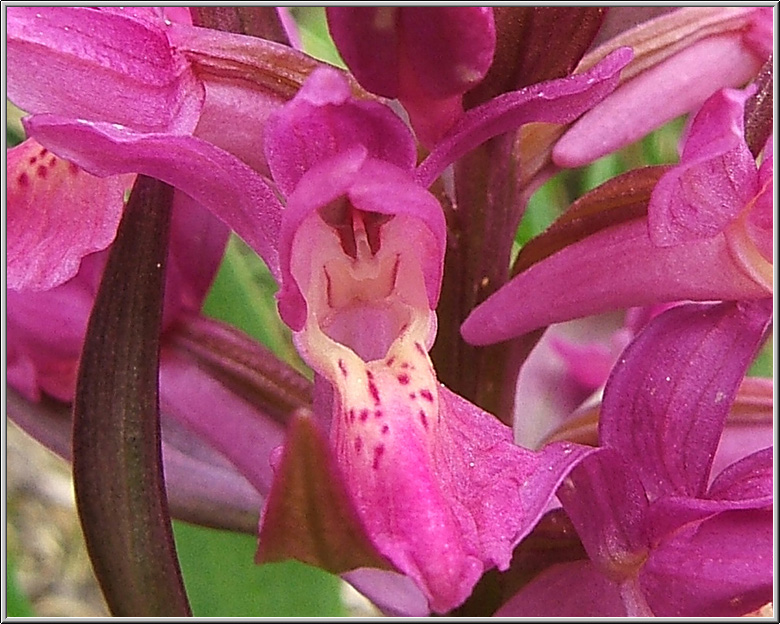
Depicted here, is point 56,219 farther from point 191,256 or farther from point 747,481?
point 747,481

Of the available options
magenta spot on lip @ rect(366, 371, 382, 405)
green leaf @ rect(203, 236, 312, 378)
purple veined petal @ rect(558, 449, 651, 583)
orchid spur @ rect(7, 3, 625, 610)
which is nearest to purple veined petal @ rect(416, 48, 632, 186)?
orchid spur @ rect(7, 3, 625, 610)

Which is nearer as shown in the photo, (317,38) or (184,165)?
(184,165)

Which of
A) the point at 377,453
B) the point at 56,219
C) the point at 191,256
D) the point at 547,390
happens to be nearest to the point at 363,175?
the point at 377,453

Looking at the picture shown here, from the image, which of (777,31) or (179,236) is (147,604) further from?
(777,31)

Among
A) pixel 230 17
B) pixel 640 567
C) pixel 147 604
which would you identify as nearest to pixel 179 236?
pixel 230 17

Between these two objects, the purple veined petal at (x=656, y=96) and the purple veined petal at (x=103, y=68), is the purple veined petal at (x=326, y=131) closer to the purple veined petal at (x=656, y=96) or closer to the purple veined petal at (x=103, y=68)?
the purple veined petal at (x=103, y=68)

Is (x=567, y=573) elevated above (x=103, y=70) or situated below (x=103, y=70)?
below

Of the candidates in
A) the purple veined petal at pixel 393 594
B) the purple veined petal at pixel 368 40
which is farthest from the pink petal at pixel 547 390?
the purple veined petal at pixel 368 40

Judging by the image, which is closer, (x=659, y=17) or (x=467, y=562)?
(x=467, y=562)
